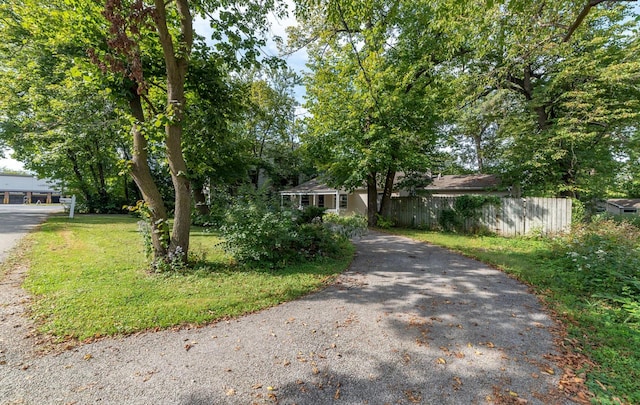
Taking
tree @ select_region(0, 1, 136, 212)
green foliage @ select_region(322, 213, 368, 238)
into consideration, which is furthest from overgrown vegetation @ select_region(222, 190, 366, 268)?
tree @ select_region(0, 1, 136, 212)

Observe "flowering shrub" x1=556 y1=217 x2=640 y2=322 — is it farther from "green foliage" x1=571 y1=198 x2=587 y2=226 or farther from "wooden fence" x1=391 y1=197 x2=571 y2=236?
"wooden fence" x1=391 y1=197 x2=571 y2=236

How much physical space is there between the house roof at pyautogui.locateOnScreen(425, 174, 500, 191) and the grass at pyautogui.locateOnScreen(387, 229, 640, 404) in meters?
10.3

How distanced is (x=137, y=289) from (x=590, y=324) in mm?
7115

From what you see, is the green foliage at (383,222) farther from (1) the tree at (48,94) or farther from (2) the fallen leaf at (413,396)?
(2) the fallen leaf at (413,396)

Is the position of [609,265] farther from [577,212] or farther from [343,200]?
[343,200]

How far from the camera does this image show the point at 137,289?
16.0 ft

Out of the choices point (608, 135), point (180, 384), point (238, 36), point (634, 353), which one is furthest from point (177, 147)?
point (608, 135)

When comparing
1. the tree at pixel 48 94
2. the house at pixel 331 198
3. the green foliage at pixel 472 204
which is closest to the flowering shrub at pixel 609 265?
the green foliage at pixel 472 204

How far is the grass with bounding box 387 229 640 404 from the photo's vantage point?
8.85ft

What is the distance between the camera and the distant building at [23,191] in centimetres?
4322

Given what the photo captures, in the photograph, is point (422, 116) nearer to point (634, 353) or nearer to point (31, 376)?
point (634, 353)

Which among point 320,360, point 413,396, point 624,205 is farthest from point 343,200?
point 624,205

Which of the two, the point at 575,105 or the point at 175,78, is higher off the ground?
the point at 575,105

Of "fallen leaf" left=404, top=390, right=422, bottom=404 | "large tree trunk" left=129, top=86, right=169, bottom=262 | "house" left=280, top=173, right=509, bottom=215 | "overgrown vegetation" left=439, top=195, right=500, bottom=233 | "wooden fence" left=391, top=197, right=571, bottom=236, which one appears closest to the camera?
"fallen leaf" left=404, top=390, right=422, bottom=404
